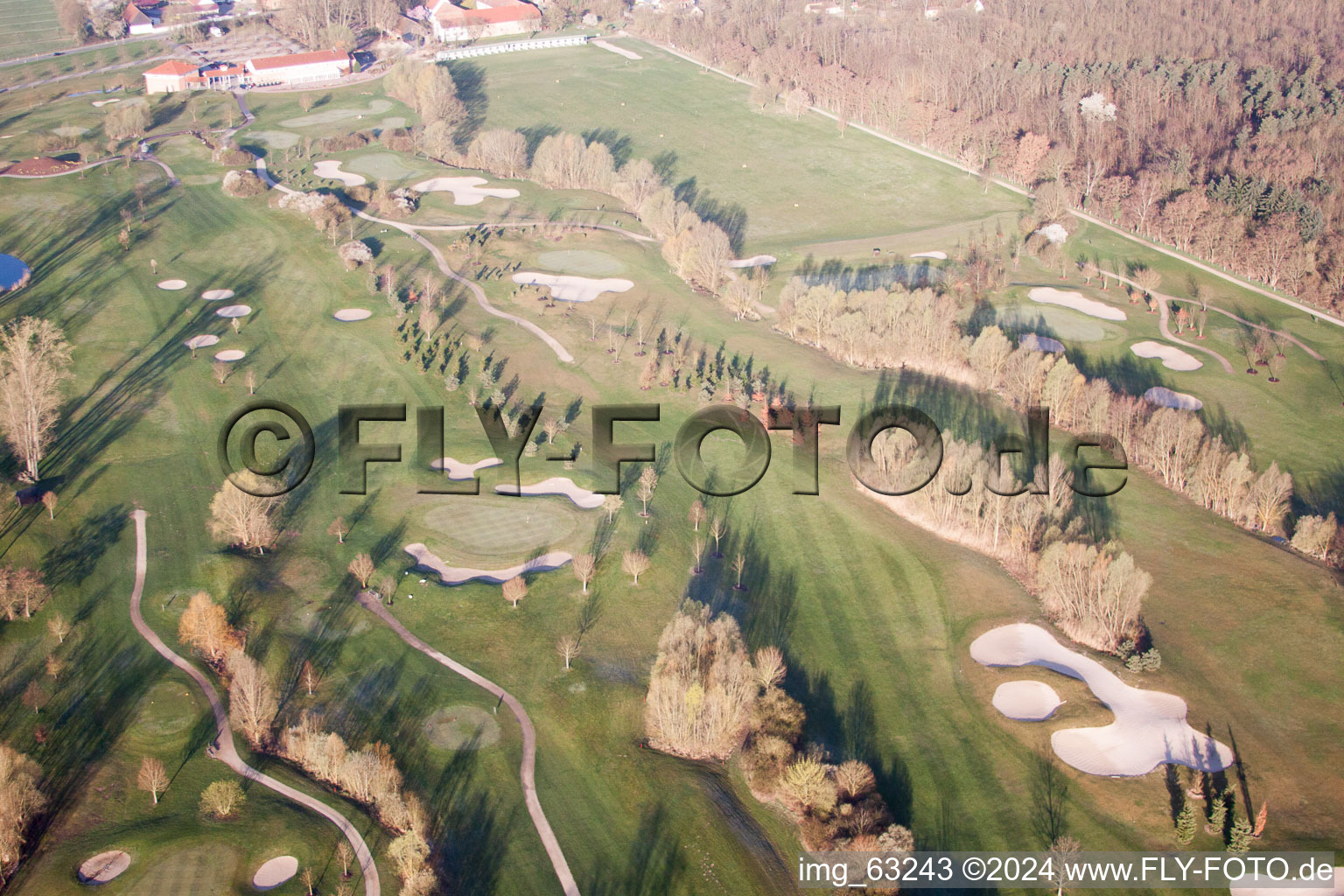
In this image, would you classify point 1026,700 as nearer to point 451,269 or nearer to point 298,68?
point 451,269

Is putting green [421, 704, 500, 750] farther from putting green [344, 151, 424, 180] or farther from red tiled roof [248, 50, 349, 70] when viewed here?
red tiled roof [248, 50, 349, 70]

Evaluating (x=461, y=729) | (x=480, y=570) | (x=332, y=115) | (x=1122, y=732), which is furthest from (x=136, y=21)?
(x=1122, y=732)

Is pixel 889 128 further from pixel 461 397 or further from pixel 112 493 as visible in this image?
pixel 112 493

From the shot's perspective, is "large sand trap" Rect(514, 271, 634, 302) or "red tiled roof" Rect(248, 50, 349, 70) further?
"red tiled roof" Rect(248, 50, 349, 70)

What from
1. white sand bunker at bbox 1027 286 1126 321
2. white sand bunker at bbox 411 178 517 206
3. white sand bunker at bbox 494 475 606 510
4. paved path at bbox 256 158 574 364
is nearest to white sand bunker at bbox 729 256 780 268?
paved path at bbox 256 158 574 364

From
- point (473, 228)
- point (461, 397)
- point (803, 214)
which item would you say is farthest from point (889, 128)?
point (461, 397)

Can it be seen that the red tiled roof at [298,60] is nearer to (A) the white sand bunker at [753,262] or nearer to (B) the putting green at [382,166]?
(B) the putting green at [382,166]
